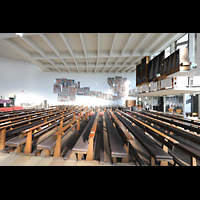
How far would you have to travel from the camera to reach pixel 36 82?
9.59 m

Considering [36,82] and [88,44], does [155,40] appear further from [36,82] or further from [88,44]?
[36,82]

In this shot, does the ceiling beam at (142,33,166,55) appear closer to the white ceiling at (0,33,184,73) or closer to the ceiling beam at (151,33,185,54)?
the white ceiling at (0,33,184,73)

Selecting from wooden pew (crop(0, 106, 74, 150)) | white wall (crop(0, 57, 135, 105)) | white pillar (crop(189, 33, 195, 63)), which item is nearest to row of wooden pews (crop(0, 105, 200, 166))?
wooden pew (crop(0, 106, 74, 150))

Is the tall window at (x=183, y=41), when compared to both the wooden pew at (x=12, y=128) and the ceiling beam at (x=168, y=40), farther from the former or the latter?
the wooden pew at (x=12, y=128)

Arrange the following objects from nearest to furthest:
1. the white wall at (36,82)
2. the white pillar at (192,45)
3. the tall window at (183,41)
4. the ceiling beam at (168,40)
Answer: the white pillar at (192,45)
the ceiling beam at (168,40)
the tall window at (183,41)
the white wall at (36,82)

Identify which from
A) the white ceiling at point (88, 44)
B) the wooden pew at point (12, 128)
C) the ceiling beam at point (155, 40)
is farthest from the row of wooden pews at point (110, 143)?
the ceiling beam at point (155, 40)

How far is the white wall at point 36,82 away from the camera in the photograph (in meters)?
8.90

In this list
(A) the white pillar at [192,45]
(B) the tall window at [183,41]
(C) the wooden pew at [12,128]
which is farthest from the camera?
(B) the tall window at [183,41]

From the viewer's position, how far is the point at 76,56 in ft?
22.6

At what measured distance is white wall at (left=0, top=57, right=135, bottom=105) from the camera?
29.2 ft
